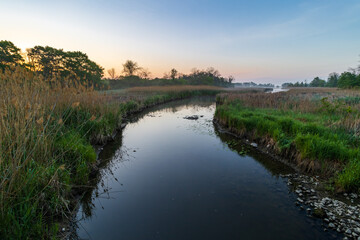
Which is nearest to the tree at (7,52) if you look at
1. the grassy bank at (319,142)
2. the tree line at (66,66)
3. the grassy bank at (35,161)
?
the tree line at (66,66)

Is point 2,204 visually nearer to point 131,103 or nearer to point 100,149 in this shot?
point 100,149

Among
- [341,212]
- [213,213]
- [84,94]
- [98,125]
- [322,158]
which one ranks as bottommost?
[213,213]

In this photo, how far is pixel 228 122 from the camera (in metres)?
10.8

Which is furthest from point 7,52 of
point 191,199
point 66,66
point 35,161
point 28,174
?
point 191,199

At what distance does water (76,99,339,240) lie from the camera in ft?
11.0

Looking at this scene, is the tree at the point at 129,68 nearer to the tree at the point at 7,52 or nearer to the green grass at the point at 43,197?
the tree at the point at 7,52

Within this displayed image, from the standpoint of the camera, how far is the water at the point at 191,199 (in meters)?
3.34

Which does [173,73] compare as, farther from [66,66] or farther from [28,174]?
[28,174]

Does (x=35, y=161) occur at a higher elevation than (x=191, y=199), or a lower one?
higher

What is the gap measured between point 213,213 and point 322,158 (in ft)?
13.2

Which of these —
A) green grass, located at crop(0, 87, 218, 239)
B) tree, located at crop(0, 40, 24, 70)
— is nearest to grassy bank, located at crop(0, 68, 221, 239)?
green grass, located at crop(0, 87, 218, 239)

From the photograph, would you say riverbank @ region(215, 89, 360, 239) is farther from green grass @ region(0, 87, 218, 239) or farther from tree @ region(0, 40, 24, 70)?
tree @ region(0, 40, 24, 70)

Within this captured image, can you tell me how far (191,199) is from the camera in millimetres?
4348

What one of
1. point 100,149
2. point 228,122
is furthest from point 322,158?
point 100,149
